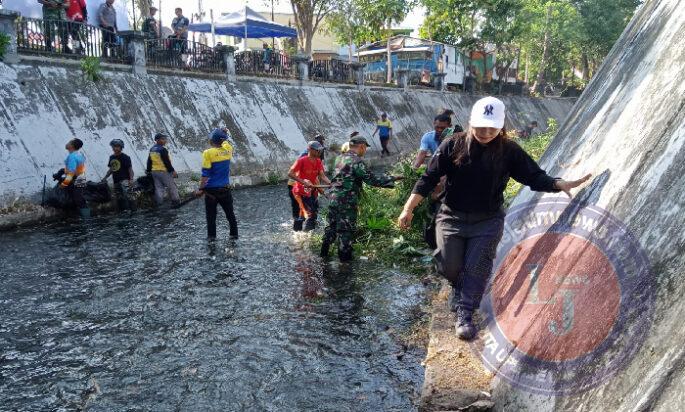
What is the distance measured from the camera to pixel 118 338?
5238 millimetres

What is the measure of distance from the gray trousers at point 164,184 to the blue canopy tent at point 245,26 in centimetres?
1250

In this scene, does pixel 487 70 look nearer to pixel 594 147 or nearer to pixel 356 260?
pixel 356 260

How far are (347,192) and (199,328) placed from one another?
2.99 meters

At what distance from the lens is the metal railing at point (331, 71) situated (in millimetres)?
22859

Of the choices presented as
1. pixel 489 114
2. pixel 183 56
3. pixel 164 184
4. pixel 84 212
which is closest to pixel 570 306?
pixel 489 114

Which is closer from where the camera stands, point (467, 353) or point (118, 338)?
point (467, 353)

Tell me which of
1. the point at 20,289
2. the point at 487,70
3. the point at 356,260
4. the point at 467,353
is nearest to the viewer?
the point at 467,353

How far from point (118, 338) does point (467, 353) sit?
10.5 ft

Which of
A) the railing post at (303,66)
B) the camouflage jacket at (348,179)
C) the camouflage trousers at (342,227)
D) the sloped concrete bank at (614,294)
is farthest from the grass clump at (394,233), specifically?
the railing post at (303,66)

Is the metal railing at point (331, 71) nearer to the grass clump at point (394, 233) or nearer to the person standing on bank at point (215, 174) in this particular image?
the grass clump at point (394, 233)

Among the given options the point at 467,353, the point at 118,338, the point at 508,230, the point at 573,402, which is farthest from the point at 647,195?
the point at 118,338

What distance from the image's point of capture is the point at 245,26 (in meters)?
22.8

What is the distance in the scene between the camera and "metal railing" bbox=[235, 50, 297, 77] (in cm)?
1934

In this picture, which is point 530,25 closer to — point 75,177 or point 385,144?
point 385,144
